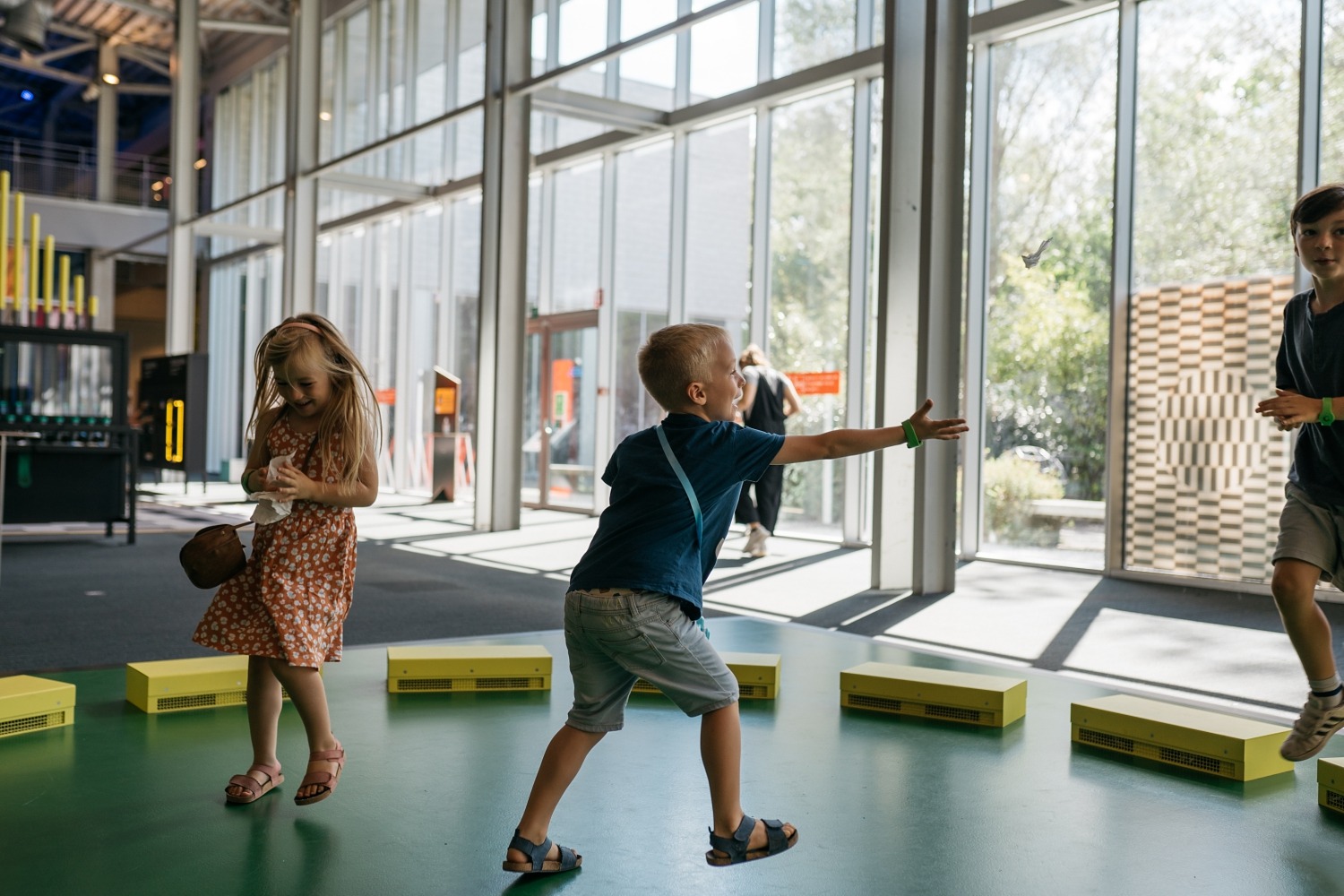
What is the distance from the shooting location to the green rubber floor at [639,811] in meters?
2.46

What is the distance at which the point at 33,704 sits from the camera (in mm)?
3527

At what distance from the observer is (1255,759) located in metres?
3.28

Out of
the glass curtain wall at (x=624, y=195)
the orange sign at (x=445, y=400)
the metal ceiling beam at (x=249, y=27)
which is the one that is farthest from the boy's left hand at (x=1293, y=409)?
the metal ceiling beam at (x=249, y=27)

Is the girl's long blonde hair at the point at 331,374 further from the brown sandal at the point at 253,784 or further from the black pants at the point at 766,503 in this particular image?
the black pants at the point at 766,503

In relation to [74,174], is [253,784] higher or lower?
lower

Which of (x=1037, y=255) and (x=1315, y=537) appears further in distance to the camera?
(x=1037, y=255)

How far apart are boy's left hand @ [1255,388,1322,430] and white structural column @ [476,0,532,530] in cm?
852

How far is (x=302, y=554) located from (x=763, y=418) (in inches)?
250

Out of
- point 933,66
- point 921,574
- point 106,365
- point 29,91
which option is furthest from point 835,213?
point 29,91

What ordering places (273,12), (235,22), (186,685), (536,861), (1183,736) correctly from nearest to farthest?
1. (536,861)
2. (1183,736)
3. (186,685)
4. (235,22)
5. (273,12)

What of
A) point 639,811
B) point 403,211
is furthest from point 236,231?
point 639,811

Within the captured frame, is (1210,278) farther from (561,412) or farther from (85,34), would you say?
(85,34)

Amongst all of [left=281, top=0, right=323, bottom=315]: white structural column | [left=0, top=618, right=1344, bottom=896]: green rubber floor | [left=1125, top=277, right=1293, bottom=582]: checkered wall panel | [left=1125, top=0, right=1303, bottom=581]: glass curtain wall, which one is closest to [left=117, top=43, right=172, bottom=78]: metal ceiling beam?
[left=281, top=0, right=323, bottom=315]: white structural column

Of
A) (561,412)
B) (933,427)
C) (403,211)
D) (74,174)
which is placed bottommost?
(933,427)
